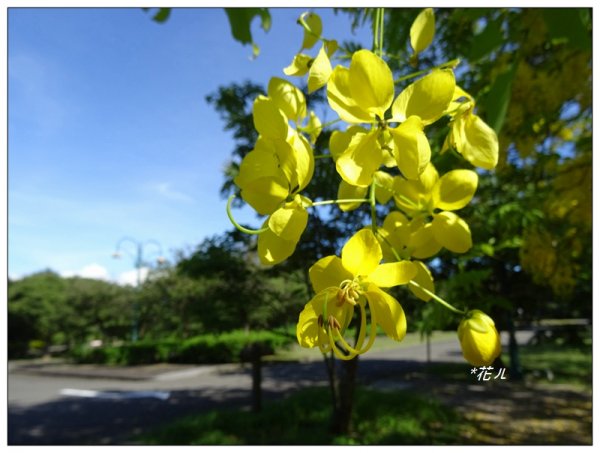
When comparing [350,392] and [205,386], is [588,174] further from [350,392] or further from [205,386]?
[205,386]

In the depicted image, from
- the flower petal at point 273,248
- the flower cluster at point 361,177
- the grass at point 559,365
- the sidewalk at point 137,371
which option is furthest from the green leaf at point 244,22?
the sidewalk at point 137,371

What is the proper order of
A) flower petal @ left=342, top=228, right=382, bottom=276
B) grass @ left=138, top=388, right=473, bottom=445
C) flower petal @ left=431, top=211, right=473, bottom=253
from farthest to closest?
grass @ left=138, top=388, right=473, bottom=445 → flower petal @ left=431, top=211, right=473, bottom=253 → flower petal @ left=342, top=228, right=382, bottom=276

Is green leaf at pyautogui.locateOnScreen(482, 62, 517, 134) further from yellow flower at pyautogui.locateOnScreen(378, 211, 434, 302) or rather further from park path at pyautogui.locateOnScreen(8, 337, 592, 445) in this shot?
park path at pyautogui.locateOnScreen(8, 337, 592, 445)

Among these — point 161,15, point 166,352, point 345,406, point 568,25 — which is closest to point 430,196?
point 568,25

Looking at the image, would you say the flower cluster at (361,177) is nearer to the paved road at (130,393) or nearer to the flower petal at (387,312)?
the flower petal at (387,312)

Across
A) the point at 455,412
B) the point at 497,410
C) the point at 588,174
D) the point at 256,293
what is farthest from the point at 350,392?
the point at 588,174

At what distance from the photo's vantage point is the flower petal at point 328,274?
Result: 1.03ft

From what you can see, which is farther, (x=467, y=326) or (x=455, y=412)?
(x=455, y=412)

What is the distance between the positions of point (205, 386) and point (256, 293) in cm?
504

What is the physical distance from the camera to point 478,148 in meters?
0.41

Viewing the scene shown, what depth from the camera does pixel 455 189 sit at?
17.6 inches

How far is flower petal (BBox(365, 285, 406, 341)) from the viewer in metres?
0.32

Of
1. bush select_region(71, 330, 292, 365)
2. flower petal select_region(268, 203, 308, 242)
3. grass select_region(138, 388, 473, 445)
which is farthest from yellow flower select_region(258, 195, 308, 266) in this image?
bush select_region(71, 330, 292, 365)

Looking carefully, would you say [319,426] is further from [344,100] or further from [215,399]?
[344,100]
